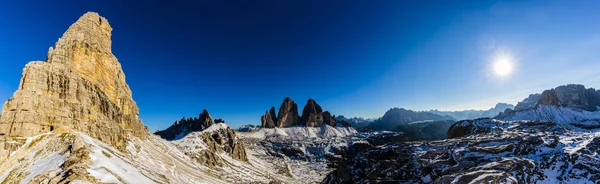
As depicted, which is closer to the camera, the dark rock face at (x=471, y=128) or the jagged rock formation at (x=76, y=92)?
the jagged rock formation at (x=76, y=92)

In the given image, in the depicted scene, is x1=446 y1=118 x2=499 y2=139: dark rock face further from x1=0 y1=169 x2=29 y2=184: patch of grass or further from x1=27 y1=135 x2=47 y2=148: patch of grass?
x1=27 y1=135 x2=47 y2=148: patch of grass

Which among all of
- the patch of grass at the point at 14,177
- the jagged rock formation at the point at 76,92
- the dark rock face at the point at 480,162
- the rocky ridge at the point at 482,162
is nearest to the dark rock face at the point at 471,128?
the dark rock face at the point at 480,162

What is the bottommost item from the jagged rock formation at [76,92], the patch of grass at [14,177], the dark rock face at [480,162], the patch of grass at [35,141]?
the dark rock face at [480,162]

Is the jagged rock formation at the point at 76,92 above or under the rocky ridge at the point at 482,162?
above

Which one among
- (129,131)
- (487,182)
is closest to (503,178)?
(487,182)

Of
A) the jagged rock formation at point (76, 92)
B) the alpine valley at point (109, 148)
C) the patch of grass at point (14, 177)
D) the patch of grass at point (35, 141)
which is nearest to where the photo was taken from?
the alpine valley at point (109, 148)

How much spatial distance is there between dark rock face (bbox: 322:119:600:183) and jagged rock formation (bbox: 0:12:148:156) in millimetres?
97848

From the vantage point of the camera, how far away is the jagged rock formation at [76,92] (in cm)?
8038

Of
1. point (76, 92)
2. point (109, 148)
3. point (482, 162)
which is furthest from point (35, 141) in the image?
point (482, 162)

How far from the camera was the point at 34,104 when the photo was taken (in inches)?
3295

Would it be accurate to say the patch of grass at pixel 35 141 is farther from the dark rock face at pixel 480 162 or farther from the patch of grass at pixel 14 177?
the dark rock face at pixel 480 162

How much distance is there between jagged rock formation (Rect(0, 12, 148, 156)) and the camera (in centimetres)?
8038

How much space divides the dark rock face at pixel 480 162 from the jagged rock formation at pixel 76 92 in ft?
321

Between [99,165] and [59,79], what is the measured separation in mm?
60122
